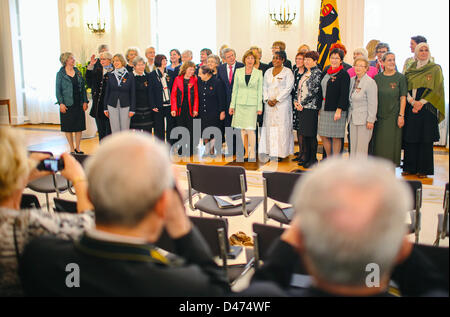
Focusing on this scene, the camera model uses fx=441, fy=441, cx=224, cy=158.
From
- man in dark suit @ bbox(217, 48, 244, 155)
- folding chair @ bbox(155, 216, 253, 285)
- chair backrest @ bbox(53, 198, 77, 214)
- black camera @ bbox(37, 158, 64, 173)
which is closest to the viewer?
black camera @ bbox(37, 158, 64, 173)

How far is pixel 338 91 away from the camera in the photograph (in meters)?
5.41

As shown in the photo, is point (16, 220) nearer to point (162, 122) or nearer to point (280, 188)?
point (280, 188)

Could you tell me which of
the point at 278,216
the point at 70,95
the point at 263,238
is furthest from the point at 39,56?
the point at 263,238

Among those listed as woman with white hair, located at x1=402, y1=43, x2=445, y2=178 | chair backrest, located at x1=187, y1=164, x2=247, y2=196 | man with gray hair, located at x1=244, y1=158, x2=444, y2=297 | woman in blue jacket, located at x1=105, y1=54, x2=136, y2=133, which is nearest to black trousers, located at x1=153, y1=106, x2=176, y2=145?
woman in blue jacket, located at x1=105, y1=54, x2=136, y2=133

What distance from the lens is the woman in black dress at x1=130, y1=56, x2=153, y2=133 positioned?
21.7 ft

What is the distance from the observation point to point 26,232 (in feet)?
4.76

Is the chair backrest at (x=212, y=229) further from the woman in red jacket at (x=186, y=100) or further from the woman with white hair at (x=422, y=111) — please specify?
the woman in red jacket at (x=186, y=100)

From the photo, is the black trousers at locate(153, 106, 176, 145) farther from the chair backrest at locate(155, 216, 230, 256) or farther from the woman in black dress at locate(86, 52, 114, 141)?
the chair backrest at locate(155, 216, 230, 256)

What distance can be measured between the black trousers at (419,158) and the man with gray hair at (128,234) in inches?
192

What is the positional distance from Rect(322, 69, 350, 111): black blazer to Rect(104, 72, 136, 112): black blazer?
2880 millimetres

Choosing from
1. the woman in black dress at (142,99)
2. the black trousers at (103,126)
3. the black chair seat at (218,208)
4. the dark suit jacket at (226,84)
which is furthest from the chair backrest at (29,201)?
the black trousers at (103,126)
